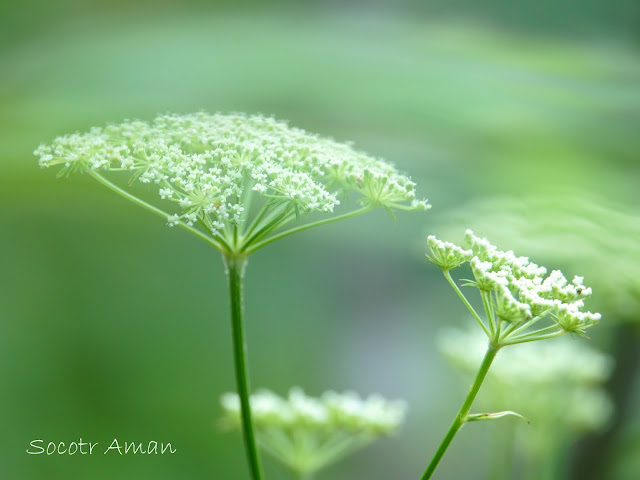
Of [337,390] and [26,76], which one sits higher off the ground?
[26,76]

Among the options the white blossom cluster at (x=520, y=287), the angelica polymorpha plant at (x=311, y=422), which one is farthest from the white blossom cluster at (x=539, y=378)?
the white blossom cluster at (x=520, y=287)

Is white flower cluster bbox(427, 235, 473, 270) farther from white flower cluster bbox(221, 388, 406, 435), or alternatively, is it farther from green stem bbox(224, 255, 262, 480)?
white flower cluster bbox(221, 388, 406, 435)

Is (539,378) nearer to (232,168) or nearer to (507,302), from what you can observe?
(507,302)

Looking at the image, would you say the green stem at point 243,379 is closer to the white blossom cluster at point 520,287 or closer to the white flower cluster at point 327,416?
the white blossom cluster at point 520,287

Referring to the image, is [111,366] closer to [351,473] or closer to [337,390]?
[337,390]

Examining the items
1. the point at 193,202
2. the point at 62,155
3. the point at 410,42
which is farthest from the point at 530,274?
the point at 410,42
